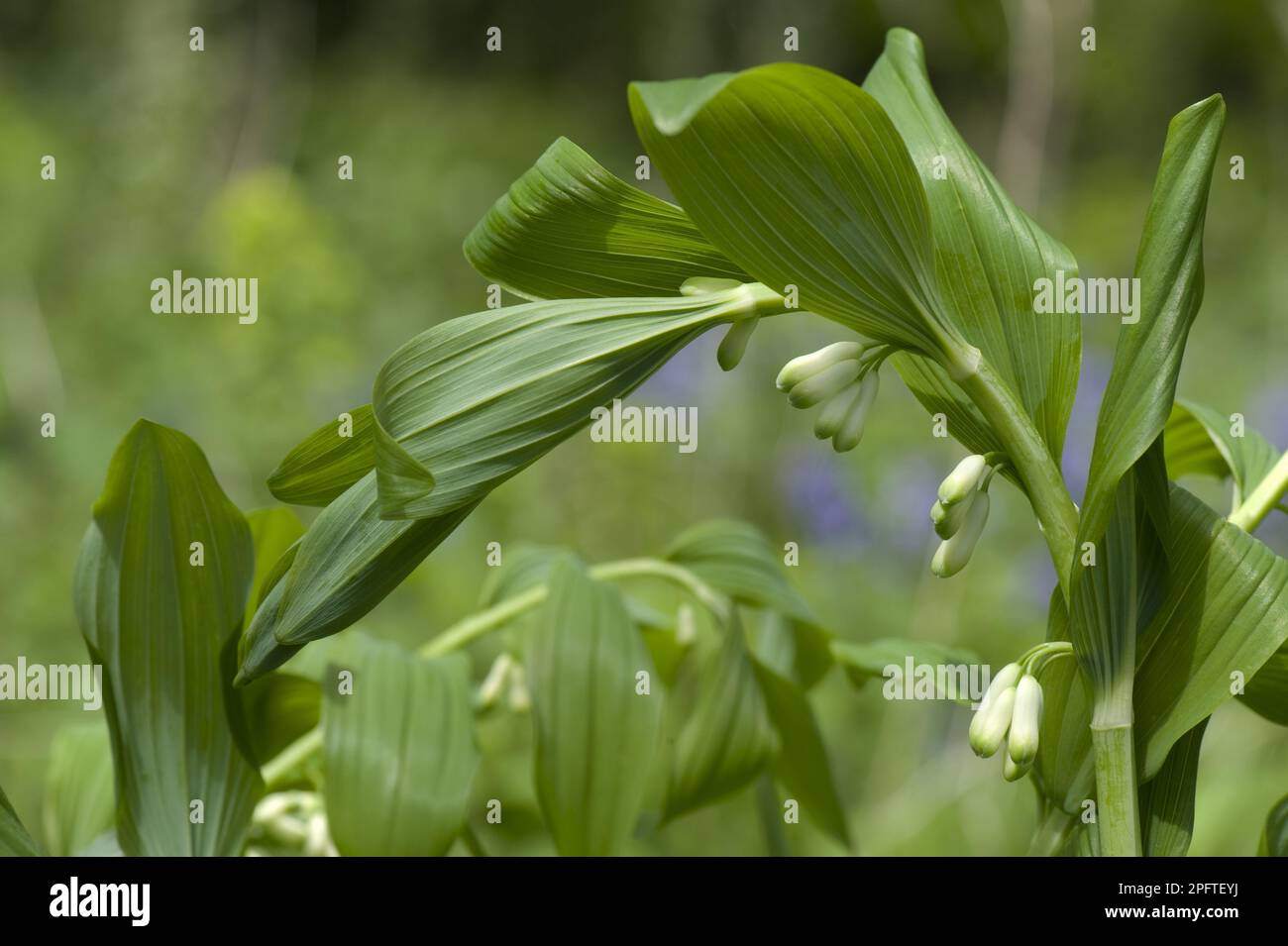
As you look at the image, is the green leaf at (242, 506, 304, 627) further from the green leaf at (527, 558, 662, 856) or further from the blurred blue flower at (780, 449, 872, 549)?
the blurred blue flower at (780, 449, 872, 549)

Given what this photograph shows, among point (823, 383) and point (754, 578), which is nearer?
point (823, 383)

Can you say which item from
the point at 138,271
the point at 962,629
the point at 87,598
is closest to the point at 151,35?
the point at 138,271

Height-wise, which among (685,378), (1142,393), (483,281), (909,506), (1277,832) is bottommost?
(1277,832)

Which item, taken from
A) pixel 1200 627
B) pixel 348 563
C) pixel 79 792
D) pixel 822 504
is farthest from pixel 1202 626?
Result: pixel 822 504

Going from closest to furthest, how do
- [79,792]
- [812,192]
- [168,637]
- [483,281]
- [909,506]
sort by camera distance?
[812,192], [168,637], [79,792], [909,506], [483,281]

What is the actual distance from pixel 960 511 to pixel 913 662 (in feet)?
0.37

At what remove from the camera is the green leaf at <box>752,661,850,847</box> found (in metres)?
0.48

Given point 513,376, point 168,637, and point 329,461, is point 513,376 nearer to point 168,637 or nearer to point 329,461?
point 329,461

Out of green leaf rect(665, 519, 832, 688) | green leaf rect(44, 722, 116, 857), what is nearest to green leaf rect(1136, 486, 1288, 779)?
green leaf rect(665, 519, 832, 688)

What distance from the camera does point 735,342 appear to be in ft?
0.88

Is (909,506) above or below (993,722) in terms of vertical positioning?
above

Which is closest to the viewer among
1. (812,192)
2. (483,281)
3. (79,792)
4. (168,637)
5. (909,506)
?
(812,192)
